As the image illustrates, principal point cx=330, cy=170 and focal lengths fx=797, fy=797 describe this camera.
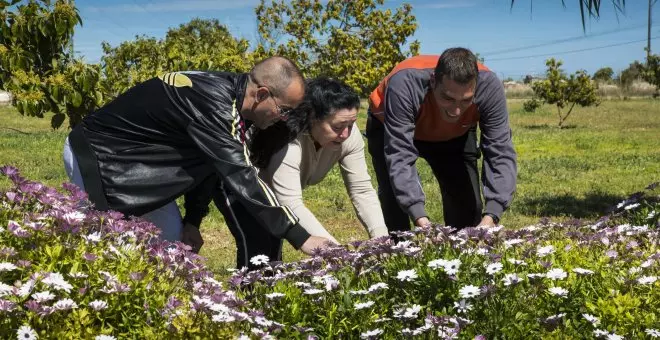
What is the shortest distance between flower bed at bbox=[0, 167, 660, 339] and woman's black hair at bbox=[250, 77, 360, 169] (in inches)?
43.9

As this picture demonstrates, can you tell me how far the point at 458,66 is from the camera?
14.1ft

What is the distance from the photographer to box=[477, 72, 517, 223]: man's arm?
188 inches

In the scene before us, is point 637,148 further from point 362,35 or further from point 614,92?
point 614,92

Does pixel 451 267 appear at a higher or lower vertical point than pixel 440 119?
lower

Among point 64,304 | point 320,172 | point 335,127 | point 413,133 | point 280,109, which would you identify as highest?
point 280,109

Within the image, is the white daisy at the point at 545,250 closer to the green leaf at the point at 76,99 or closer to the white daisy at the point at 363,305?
the white daisy at the point at 363,305

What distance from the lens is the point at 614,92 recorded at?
52250 millimetres

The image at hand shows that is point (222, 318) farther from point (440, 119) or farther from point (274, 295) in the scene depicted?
point (440, 119)

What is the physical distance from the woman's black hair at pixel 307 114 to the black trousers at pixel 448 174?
1.16 meters

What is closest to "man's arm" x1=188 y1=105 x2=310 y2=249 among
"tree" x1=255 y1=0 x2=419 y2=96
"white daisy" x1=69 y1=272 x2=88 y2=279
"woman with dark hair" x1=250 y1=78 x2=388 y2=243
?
"woman with dark hair" x1=250 y1=78 x2=388 y2=243

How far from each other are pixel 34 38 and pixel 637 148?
49.7ft

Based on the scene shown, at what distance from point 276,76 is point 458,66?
1031 millimetres

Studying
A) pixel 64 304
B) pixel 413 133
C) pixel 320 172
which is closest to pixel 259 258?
pixel 64 304

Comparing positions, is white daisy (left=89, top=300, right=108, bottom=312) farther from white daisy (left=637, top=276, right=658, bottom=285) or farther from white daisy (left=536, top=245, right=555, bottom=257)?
white daisy (left=637, top=276, right=658, bottom=285)
